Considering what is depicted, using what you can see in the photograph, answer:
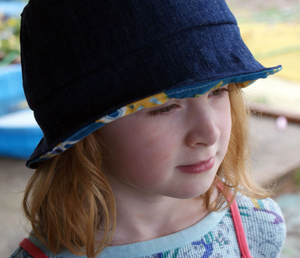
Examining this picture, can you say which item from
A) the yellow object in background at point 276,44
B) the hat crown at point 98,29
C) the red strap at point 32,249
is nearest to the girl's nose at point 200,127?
the hat crown at point 98,29

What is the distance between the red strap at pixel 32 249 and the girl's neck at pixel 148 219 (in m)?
0.20

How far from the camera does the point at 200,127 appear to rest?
0.97 meters

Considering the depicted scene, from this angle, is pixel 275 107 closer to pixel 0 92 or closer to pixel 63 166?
pixel 0 92

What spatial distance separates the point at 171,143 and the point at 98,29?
1.01ft

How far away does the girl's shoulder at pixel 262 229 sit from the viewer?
1.29 metres

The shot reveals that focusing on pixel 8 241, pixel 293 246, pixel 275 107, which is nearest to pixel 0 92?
pixel 8 241

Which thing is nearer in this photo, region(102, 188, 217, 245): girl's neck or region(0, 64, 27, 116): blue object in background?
region(102, 188, 217, 245): girl's neck

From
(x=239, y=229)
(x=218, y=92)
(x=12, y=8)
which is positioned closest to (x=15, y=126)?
(x=239, y=229)

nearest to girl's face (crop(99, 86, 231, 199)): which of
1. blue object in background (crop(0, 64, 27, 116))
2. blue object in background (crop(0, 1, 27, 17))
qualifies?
blue object in background (crop(0, 64, 27, 116))

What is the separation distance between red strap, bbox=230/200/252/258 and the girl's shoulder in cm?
2

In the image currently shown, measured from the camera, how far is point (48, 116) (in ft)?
3.20

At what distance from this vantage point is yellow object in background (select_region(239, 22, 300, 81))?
4828mm

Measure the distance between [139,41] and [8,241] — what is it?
174 cm

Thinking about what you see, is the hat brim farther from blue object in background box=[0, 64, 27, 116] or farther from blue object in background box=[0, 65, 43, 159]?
blue object in background box=[0, 64, 27, 116]
